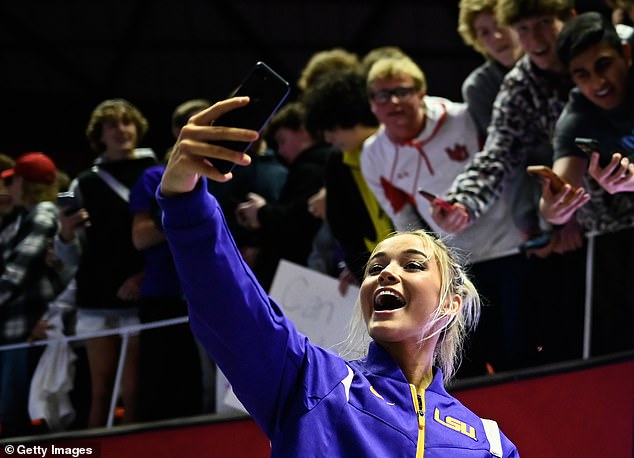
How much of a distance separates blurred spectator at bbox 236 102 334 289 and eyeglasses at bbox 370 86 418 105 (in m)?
0.57

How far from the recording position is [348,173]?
4.24 metres

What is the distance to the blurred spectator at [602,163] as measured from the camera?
323 cm

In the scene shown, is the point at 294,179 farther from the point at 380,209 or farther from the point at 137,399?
the point at 137,399

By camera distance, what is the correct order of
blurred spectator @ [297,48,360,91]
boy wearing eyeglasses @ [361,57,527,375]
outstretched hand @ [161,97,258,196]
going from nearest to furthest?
outstretched hand @ [161,97,258,196], boy wearing eyeglasses @ [361,57,527,375], blurred spectator @ [297,48,360,91]

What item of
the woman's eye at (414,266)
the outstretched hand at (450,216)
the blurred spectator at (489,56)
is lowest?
the woman's eye at (414,266)

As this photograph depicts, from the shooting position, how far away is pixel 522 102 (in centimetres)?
371

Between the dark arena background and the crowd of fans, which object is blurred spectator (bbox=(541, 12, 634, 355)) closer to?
the crowd of fans

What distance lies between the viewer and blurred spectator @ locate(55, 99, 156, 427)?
13.8 feet

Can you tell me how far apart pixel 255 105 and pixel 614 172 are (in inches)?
63.1

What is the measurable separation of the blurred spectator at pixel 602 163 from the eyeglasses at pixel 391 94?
69 cm

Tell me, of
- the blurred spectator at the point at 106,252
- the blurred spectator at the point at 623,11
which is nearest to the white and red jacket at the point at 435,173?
the blurred spectator at the point at 623,11

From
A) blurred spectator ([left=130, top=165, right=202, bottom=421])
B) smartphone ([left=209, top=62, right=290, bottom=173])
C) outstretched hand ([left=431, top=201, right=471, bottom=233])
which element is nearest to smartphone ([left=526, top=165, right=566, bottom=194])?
outstretched hand ([left=431, top=201, right=471, bottom=233])

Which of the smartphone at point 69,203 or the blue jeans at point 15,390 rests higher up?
the smartphone at point 69,203

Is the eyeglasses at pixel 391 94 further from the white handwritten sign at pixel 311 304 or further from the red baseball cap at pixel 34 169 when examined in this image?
the red baseball cap at pixel 34 169
